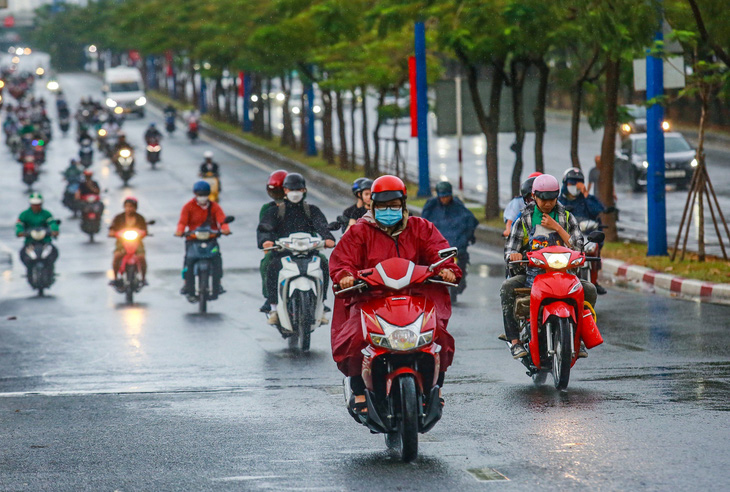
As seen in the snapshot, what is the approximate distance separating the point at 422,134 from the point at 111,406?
2075cm

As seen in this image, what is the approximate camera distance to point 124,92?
7344 cm

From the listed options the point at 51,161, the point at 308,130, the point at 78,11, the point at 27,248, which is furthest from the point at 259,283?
the point at 78,11

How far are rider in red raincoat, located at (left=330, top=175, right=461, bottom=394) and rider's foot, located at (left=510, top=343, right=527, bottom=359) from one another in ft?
8.03

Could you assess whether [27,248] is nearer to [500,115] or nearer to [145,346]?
[145,346]

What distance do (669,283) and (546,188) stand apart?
7274mm

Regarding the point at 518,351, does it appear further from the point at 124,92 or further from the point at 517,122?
the point at 124,92

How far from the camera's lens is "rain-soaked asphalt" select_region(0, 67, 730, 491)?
273 inches

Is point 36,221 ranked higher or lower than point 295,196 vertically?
lower

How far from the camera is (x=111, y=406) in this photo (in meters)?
9.47

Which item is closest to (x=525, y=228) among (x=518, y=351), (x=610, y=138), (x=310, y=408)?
(x=518, y=351)

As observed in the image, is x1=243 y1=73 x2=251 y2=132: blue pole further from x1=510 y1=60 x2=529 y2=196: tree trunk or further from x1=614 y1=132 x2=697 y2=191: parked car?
x1=510 y1=60 x2=529 y2=196: tree trunk

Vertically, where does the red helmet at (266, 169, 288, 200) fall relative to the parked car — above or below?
above

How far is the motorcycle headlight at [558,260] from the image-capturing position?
9.48m

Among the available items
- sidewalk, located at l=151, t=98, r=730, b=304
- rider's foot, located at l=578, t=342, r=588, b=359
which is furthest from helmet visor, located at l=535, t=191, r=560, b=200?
sidewalk, located at l=151, t=98, r=730, b=304
